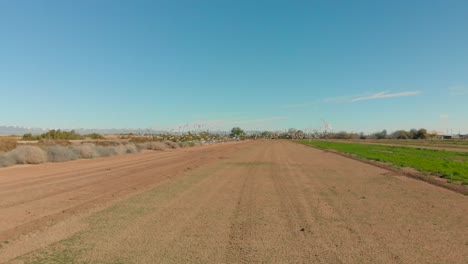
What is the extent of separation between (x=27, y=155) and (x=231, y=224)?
82.6ft

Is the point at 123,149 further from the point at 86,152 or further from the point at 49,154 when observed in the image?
the point at 49,154

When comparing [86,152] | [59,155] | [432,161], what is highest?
[86,152]

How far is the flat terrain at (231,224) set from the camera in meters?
6.75

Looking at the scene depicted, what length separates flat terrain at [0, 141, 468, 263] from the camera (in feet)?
22.2

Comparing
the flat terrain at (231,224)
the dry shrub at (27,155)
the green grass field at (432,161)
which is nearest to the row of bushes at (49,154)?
the dry shrub at (27,155)

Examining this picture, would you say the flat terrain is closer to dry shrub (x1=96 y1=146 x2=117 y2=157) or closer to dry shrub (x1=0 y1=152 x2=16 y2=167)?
dry shrub (x1=0 y1=152 x2=16 y2=167)

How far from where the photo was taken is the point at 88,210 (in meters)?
10.9

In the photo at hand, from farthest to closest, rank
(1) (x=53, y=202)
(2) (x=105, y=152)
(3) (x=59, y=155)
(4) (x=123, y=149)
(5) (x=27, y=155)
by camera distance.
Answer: (4) (x=123, y=149) → (2) (x=105, y=152) → (3) (x=59, y=155) → (5) (x=27, y=155) → (1) (x=53, y=202)

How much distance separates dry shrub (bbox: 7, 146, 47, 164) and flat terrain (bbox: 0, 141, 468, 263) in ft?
45.0

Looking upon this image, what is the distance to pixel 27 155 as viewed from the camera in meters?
29.0

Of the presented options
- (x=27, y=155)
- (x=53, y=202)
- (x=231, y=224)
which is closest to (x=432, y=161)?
(x=231, y=224)

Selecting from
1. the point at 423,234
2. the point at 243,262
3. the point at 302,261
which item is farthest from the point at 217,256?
the point at 423,234

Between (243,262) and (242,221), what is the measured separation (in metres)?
3.20

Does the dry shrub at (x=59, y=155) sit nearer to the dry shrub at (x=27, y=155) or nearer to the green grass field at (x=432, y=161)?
the dry shrub at (x=27, y=155)
